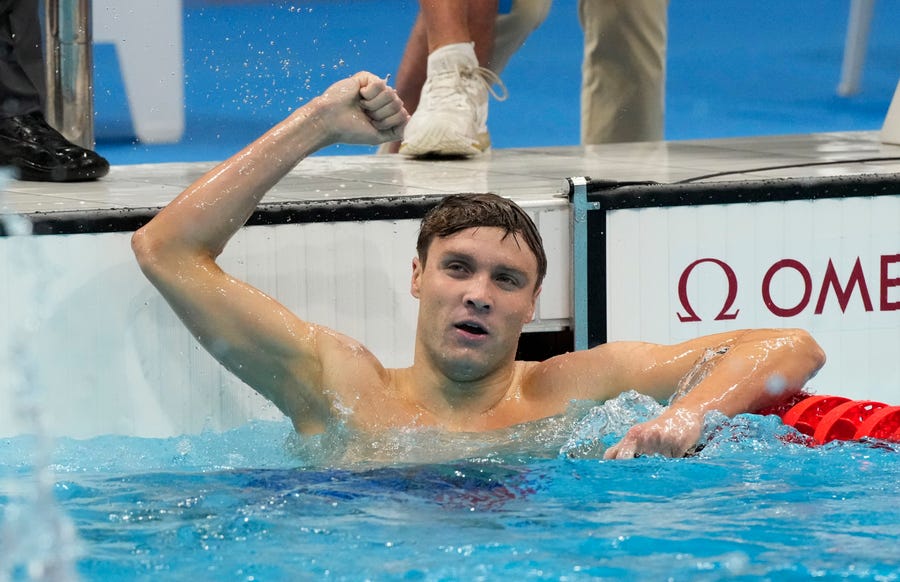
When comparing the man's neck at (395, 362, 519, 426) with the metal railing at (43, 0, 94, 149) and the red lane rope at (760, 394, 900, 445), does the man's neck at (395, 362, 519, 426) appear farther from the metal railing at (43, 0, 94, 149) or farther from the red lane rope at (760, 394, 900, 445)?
the metal railing at (43, 0, 94, 149)

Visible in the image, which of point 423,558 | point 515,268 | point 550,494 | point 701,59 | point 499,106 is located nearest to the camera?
point 423,558

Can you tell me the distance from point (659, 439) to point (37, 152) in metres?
1.62

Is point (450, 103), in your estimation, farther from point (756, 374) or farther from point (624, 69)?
point (756, 374)

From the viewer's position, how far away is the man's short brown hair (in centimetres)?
238

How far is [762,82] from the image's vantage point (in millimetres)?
8469


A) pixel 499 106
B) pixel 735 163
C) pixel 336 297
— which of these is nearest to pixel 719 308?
A: pixel 735 163

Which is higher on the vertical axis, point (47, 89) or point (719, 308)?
point (47, 89)

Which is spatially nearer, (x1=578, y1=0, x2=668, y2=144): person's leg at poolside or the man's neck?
the man's neck

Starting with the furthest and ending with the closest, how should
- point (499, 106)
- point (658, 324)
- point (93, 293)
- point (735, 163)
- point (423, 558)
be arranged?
1. point (499, 106)
2. point (735, 163)
3. point (658, 324)
4. point (93, 293)
5. point (423, 558)

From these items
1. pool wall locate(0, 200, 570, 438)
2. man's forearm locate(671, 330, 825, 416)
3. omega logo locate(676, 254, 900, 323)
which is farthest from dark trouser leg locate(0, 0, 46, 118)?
man's forearm locate(671, 330, 825, 416)

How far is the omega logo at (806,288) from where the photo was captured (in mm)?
2883

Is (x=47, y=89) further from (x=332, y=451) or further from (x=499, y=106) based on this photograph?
(x=499, y=106)

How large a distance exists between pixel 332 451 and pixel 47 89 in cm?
142

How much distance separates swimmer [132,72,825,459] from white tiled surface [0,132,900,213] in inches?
13.6
